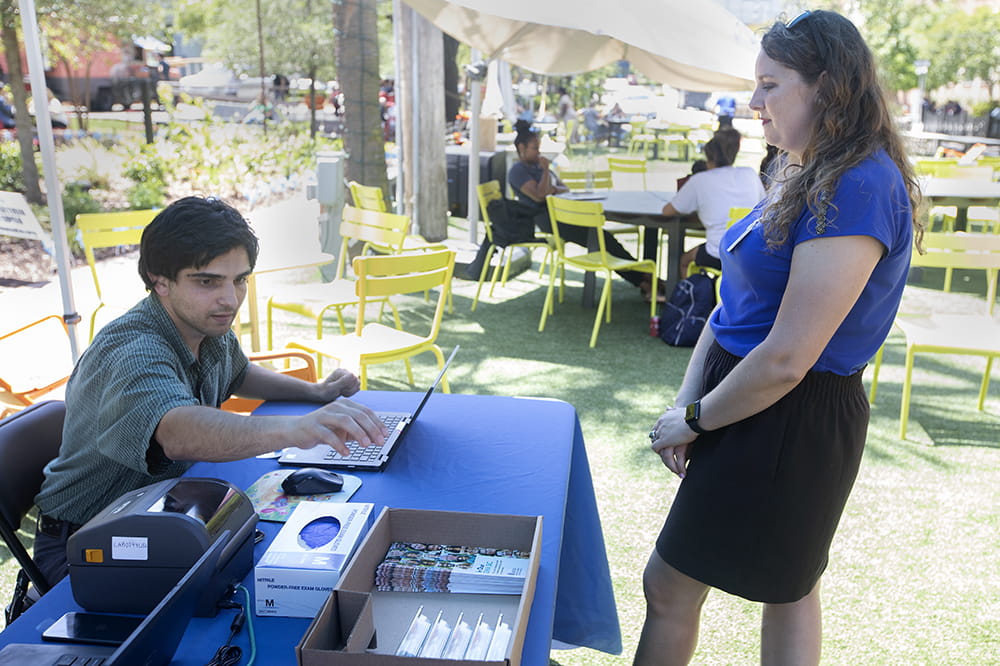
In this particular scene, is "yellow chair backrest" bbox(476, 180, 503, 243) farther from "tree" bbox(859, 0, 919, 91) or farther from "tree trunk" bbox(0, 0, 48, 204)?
"tree" bbox(859, 0, 919, 91)

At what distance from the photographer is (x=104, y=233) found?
428 cm

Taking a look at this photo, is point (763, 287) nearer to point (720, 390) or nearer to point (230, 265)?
point (720, 390)

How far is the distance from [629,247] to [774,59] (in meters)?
7.69

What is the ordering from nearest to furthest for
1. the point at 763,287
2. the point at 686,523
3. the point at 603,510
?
the point at 763,287
the point at 686,523
the point at 603,510

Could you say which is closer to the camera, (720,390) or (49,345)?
(720,390)

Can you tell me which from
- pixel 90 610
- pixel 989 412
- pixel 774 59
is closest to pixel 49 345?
→ pixel 90 610

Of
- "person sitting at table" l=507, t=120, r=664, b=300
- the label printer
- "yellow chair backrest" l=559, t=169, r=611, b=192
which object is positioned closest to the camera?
the label printer

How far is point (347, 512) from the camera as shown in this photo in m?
1.44

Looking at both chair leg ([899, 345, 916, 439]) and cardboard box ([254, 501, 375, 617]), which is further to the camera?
chair leg ([899, 345, 916, 439])

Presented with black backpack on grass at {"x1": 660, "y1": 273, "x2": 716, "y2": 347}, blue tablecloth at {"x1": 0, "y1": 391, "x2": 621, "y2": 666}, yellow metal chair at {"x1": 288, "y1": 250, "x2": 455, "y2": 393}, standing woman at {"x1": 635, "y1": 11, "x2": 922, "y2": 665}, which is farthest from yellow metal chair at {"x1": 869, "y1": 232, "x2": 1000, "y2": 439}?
standing woman at {"x1": 635, "y1": 11, "x2": 922, "y2": 665}

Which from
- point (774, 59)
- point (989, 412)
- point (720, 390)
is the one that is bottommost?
point (989, 412)

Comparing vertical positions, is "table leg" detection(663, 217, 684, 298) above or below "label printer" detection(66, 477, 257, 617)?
below

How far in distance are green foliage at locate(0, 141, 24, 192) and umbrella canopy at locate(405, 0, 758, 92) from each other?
A: 3.55 m

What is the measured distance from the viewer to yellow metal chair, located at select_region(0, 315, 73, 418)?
10.1 ft
